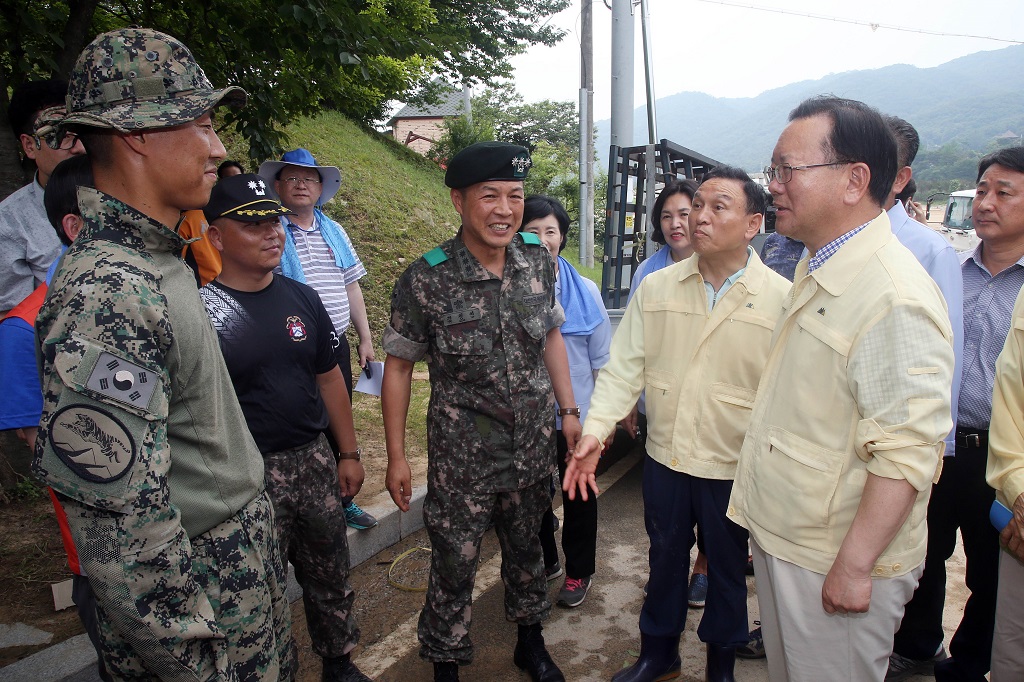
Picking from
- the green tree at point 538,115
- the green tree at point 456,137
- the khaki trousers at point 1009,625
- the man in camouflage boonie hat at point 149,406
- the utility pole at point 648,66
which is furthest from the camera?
the green tree at point 538,115

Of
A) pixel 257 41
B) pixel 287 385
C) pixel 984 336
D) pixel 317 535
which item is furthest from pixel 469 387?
pixel 257 41

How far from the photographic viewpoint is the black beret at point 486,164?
2.42 m

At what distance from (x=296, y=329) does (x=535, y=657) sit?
5.45 feet

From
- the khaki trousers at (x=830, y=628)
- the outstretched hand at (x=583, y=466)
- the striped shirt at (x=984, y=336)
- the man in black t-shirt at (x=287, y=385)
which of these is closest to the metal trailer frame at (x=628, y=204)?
the striped shirt at (x=984, y=336)

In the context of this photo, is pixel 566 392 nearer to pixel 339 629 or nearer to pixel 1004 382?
pixel 339 629

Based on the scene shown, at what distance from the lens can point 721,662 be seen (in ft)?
→ 8.71

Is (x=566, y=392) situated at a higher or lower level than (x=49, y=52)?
lower

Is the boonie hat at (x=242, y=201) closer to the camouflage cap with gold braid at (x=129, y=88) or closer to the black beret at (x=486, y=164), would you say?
the black beret at (x=486, y=164)

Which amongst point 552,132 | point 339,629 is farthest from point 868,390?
point 552,132

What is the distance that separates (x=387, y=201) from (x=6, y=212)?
8326 millimetres

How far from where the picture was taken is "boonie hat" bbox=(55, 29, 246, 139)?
1386 millimetres

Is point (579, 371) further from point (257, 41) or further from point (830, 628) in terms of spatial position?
point (257, 41)

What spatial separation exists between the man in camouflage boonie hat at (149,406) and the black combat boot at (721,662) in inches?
69.1

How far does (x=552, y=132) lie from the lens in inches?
1796
